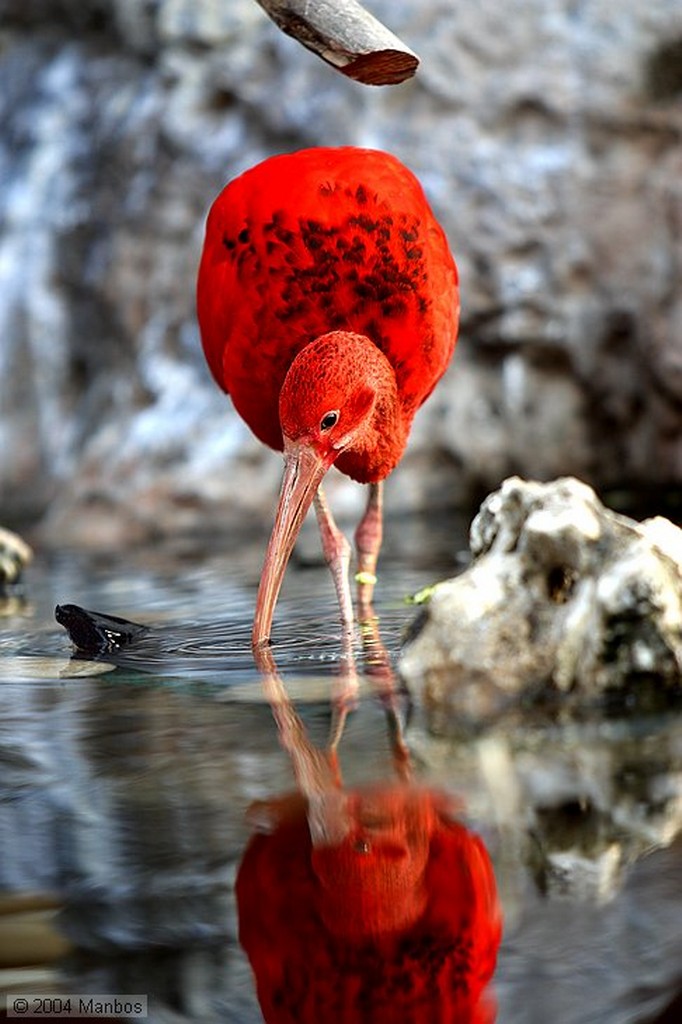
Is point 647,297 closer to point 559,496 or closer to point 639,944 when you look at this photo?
point 559,496

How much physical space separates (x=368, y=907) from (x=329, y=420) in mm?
1959

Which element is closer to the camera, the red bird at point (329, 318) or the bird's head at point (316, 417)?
the bird's head at point (316, 417)

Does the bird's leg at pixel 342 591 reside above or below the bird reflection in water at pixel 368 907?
below

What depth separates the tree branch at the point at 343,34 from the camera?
254 centimetres

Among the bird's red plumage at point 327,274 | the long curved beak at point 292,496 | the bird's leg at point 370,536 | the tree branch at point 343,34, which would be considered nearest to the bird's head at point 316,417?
the long curved beak at point 292,496

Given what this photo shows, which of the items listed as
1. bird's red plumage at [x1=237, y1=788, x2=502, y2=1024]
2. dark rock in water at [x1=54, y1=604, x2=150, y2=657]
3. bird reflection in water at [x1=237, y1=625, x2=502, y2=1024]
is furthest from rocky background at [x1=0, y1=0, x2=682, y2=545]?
bird's red plumage at [x1=237, y1=788, x2=502, y2=1024]

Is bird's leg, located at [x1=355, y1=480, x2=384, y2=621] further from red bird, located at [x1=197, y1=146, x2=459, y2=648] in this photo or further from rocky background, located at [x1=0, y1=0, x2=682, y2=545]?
rocky background, located at [x1=0, y1=0, x2=682, y2=545]

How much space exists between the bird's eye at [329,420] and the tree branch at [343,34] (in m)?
1.07

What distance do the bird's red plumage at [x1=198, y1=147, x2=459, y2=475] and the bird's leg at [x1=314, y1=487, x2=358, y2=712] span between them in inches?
9.9

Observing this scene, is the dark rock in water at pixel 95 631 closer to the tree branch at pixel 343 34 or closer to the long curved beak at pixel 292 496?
the long curved beak at pixel 292 496

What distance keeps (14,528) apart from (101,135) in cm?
194

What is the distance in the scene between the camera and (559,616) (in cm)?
270

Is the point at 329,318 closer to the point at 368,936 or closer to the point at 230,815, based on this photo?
the point at 230,815

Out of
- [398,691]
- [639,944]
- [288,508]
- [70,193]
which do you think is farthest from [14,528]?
[639,944]
